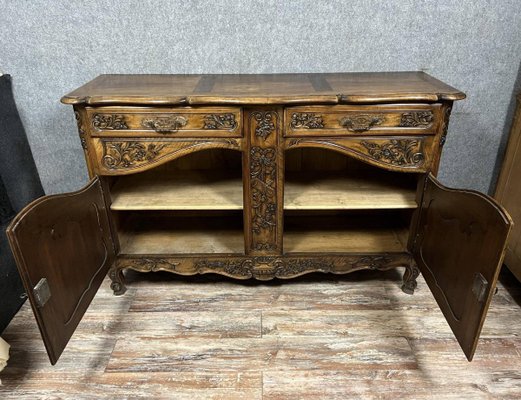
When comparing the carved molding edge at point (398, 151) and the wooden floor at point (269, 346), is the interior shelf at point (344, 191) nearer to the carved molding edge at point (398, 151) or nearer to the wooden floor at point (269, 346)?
the carved molding edge at point (398, 151)

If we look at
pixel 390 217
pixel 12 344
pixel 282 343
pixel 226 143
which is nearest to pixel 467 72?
pixel 390 217

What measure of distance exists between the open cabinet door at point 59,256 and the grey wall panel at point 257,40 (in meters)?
0.54

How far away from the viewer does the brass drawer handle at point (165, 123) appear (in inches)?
45.8

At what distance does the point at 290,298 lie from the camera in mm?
1473

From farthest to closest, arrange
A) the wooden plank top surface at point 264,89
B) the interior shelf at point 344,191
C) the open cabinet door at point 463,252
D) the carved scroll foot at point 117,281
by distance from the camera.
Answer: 1. the carved scroll foot at point 117,281
2. the interior shelf at point 344,191
3. the wooden plank top surface at point 264,89
4. the open cabinet door at point 463,252

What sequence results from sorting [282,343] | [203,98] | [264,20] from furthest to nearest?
[264,20], [282,343], [203,98]

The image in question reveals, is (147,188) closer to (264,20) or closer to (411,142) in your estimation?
(264,20)

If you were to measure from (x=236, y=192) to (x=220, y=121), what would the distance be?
1.11 feet

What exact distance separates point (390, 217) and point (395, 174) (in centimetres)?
20

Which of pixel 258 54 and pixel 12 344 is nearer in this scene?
pixel 12 344

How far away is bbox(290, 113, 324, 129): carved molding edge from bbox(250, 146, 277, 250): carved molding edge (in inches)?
4.0

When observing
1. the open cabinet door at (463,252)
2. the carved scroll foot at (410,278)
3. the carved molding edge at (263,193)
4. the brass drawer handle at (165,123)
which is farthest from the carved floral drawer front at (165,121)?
the carved scroll foot at (410,278)

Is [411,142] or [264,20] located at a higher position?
[264,20]

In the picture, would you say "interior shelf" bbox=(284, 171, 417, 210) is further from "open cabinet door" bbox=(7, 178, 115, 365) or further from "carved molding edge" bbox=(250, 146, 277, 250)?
"open cabinet door" bbox=(7, 178, 115, 365)
